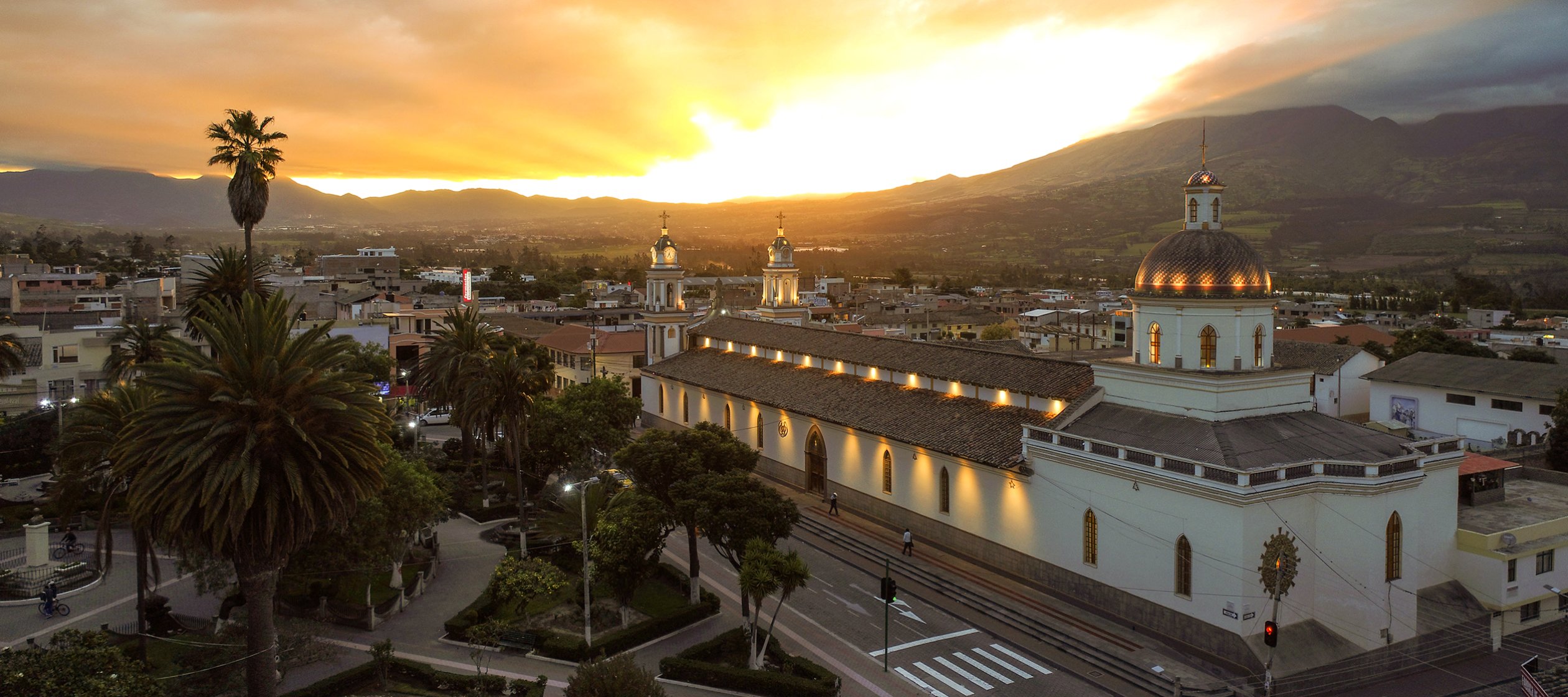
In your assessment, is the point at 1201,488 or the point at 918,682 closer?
the point at 1201,488

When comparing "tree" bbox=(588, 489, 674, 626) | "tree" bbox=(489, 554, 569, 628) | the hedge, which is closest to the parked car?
"tree" bbox=(489, 554, 569, 628)

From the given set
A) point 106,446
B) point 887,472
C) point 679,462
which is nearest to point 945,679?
point 679,462

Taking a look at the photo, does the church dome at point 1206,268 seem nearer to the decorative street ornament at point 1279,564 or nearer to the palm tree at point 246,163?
the decorative street ornament at point 1279,564

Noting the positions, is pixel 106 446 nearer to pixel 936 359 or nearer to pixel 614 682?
pixel 614 682

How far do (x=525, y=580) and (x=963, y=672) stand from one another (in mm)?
14075

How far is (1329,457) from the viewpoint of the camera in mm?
28625

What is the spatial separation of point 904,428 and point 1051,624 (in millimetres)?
11823

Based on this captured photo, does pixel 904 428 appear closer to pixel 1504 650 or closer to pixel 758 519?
pixel 758 519

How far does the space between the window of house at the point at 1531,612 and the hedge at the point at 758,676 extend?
23790mm

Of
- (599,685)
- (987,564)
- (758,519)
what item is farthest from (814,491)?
(599,685)

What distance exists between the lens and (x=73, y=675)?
21203 millimetres

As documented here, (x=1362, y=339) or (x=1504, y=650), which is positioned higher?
(x=1362, y=339)

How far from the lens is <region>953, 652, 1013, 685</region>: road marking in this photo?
2720cm

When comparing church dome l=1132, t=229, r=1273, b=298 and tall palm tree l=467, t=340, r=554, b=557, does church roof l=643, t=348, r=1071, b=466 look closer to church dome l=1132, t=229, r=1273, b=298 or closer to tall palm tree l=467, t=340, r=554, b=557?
church dome l=1132, t=229, r=1273, b=298
